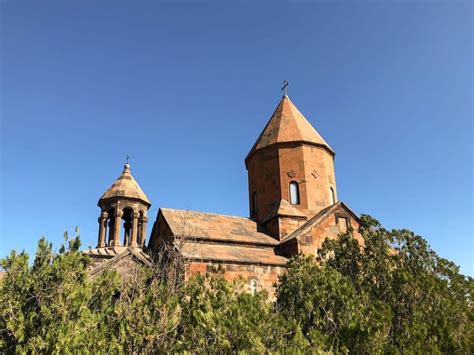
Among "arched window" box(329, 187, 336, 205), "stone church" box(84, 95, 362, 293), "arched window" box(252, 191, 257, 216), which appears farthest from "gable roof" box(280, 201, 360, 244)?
"arched window" box(252, 191, 257, 216)

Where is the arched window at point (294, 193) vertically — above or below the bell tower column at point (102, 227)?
above

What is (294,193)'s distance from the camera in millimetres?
14289

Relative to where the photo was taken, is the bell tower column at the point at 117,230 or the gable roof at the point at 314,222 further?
the bell tower column at the point at 117,230

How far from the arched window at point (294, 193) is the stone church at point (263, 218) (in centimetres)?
4

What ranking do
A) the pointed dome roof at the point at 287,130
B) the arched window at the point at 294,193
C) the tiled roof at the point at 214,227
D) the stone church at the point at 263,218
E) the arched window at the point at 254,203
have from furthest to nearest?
the arched window at the point at 254,203
the pointed dome roof at the point at 287,130
the arched window at the point at 294,193
the tiled roof at the point at 214,227
the stone church at the point at 263,218

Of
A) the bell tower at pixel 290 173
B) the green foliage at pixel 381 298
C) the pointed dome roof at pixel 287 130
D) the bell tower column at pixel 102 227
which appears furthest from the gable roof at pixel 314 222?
the bell tower column at pixel 102 227

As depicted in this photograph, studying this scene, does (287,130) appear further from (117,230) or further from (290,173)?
(117,230)

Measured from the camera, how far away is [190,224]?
1197 centimetres

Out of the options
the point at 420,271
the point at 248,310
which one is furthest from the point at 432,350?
the point at 248,310

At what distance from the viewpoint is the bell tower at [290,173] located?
553 inches

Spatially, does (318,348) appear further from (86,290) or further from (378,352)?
(86,290)

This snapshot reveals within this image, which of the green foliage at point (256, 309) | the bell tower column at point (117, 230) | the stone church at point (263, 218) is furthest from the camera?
the bell tower column at point (117, 230)

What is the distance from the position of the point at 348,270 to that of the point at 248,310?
2964 mm

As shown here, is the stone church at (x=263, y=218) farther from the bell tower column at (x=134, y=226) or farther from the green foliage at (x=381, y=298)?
the green foliage at (x=381, y=298)
